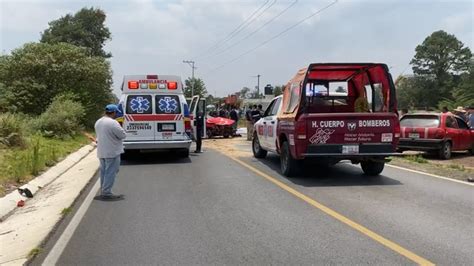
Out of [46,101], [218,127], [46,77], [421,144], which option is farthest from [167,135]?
[46,77]

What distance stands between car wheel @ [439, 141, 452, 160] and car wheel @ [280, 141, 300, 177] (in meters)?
6.64

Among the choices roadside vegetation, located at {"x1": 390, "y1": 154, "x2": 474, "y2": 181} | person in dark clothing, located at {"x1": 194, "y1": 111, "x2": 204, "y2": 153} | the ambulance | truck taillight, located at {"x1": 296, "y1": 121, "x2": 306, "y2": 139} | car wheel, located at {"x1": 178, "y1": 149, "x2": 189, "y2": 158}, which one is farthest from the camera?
person in dark clothing, located at {"x1": 194, "y1": 111, "x2": 204, "y2": 153}

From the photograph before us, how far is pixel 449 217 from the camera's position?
755 centimetres

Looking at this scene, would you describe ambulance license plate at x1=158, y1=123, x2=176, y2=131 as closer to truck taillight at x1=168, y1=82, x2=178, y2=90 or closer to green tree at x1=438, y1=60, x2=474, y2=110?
truck taillight at x1=168, y1=82, x2=178, y2=90

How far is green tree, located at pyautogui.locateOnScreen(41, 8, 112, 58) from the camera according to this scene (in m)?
56.9

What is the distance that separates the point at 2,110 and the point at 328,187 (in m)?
16.7

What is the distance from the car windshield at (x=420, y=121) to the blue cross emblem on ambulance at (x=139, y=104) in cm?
801

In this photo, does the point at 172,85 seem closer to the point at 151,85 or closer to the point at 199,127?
the point at 151,85

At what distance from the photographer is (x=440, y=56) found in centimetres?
9719

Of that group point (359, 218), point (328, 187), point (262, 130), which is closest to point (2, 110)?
point (262, 130)

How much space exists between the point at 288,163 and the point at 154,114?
537 cm

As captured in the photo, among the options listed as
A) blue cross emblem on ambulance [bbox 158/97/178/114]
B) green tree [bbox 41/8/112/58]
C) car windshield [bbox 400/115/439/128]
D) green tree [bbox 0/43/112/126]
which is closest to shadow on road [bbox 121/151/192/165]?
blue cross emblem on ambulance [bbox 158/97/178/114]

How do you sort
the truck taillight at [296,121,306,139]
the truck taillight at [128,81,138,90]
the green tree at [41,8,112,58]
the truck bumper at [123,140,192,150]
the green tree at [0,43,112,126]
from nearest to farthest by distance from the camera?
the truck taillight at [296,121,306,139] → the truck bumper at [123,140,192,150] → the truck taillight at [128,81,138,90] → the green tree at [0,43,112,126] → the green tree at [41,8,112,58]

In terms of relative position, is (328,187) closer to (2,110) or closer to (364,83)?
(364,83)
